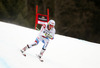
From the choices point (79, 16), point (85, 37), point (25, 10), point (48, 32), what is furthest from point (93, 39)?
point (48, 32)

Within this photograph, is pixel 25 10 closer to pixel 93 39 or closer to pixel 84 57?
pixel 93 39

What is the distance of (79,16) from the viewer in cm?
1662

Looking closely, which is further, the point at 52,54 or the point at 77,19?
the point at 77,19

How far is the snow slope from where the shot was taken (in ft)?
14.7

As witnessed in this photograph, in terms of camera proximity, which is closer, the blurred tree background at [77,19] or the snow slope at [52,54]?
the snow slope at [52,54]

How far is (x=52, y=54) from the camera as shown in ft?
18.7

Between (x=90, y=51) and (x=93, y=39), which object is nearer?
(x=90, y=51)

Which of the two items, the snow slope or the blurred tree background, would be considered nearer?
the snow slope

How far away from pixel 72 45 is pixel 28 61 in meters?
2.60

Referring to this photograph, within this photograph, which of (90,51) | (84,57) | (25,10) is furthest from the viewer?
(25,10)

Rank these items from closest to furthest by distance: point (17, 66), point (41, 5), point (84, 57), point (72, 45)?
point (17, 66) < point (84, 57) < point (72, 45) < point (41, 5)

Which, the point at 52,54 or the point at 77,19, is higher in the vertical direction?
the point at 77,19

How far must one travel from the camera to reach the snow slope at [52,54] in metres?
4.49

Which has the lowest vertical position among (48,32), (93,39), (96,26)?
(93,39)
